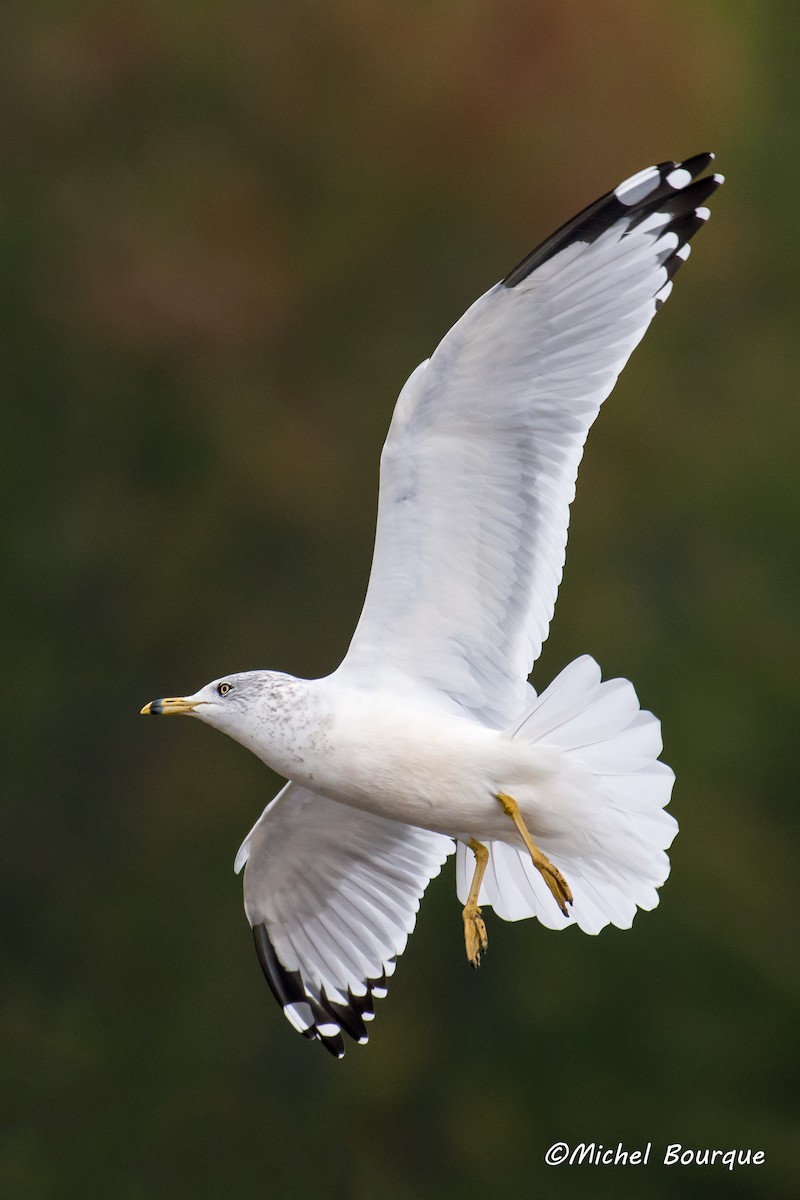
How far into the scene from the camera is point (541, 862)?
342cm

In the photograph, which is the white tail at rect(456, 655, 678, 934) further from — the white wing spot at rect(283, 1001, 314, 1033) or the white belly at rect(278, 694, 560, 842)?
the white wing spot at rect(283, 1001, 314, 1033)

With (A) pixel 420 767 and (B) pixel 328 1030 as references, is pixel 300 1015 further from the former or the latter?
(A) pixel 420 767

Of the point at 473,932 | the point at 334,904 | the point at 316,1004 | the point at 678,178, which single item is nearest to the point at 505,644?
the point at 473,932

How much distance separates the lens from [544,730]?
11.1ft

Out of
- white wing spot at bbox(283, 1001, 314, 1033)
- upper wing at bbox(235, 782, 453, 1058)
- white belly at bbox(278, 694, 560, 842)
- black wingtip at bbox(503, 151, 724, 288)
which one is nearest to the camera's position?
black wingtip at bbox(503, 151, 724, 288)

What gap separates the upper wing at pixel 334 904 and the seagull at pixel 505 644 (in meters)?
0.34

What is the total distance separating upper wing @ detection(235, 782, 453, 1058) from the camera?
4172mm

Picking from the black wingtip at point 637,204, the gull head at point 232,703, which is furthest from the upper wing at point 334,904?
the black wingtip at point 637,204

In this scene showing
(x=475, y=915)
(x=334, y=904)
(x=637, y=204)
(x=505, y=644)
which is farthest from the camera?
(x=334, y=904)

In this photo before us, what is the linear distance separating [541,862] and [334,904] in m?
0.98

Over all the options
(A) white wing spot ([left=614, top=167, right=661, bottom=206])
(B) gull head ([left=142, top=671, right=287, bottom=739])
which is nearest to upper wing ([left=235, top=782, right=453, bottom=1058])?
(B) gull head ([left=142, top=671, right=287, bottom=739])

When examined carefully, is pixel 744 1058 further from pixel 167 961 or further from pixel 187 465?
pixel 187 465

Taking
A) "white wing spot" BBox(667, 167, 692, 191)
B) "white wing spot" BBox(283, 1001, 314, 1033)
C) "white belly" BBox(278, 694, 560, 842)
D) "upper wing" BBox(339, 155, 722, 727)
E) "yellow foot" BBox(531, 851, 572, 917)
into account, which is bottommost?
"white wing spot" BBox(283, 1001, 314, 1033)

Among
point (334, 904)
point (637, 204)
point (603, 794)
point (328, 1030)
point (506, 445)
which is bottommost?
point (328, 1030)
